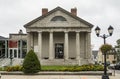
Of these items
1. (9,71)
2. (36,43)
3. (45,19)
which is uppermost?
(45,19)

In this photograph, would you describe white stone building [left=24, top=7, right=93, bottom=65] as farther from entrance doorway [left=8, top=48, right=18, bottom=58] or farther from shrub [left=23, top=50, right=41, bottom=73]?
shrub [left=23, top=50, right=41, bottom=73]

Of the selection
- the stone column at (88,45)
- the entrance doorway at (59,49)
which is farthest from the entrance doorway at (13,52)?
the stone column at (88,45)

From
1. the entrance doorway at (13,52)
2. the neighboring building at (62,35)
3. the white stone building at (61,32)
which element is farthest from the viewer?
Answer: the entrance doorway at (13,52)

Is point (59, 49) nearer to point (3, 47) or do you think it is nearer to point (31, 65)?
point (3, 47)

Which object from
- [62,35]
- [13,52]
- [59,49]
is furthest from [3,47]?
[62,35]

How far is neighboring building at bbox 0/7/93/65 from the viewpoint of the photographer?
203ft

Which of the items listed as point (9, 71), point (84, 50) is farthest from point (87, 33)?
point (9, 71)

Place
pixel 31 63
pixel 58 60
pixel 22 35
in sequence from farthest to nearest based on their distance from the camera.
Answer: pixel 22 35, pixel 58 60, pixel 31 63

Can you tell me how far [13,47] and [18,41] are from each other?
1.60 meters

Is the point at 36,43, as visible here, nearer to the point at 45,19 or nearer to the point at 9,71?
the point at 45,19

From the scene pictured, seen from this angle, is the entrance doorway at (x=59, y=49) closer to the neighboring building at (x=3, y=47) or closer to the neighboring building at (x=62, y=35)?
the neighboring building at (x=62, y=35)

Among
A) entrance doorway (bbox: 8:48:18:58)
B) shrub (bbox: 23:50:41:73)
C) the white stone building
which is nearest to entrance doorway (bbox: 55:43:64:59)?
the white stone building

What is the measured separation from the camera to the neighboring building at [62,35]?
203 feet

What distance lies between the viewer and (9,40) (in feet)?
225
